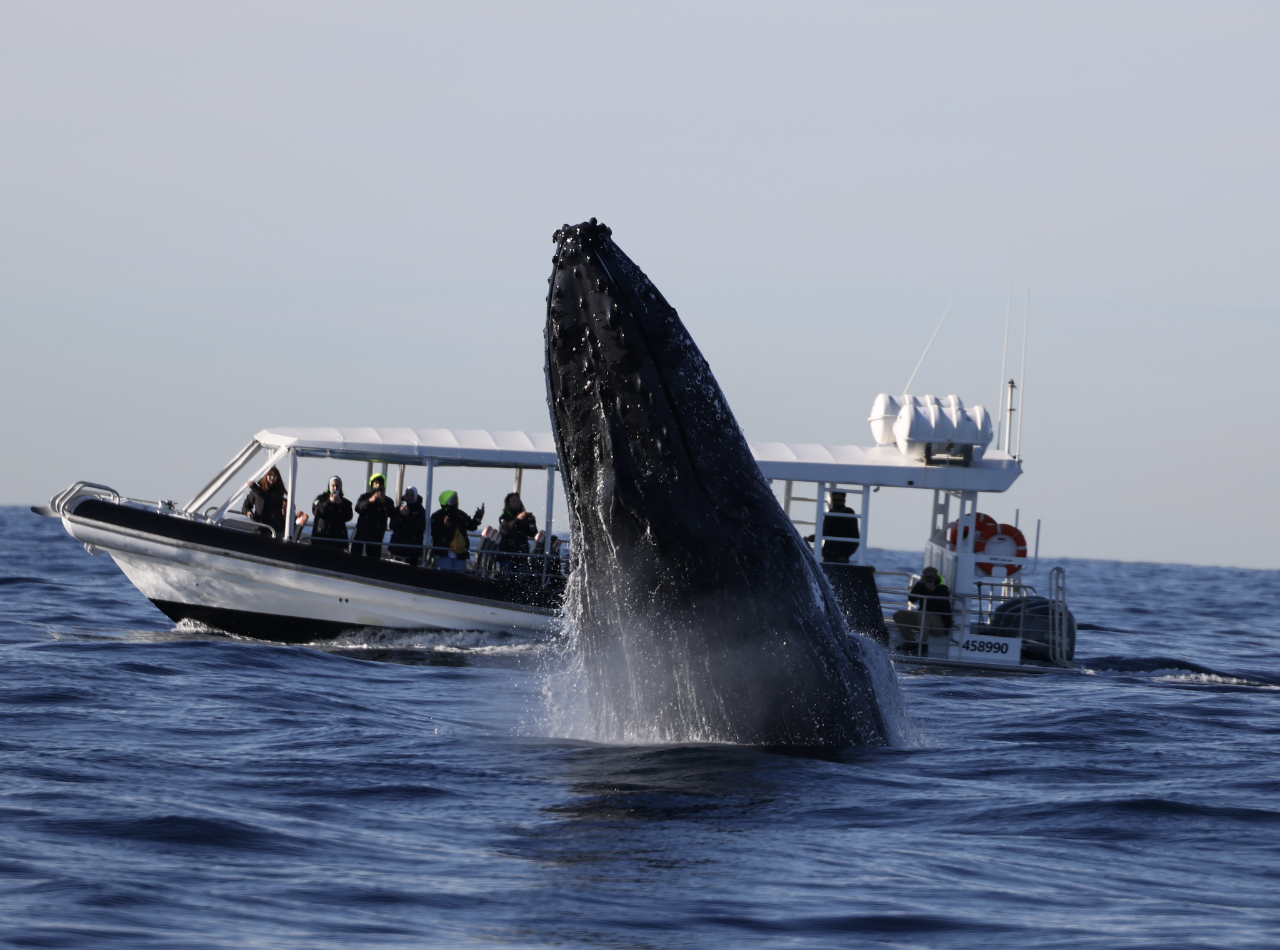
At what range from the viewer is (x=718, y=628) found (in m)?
7.82

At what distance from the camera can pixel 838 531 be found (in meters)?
23.9

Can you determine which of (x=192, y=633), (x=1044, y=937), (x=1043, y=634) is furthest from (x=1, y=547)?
(x=1044, y=937)

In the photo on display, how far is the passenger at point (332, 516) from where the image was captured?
23.3m

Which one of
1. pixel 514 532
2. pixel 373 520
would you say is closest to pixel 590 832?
pixel 373 520

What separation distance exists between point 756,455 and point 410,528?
571 cm

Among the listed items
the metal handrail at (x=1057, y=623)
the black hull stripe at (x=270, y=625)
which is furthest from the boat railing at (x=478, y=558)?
the metal handrail at (x=1057, y=623)

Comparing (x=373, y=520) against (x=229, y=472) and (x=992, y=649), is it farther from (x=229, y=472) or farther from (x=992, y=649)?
(x=992, y=649)

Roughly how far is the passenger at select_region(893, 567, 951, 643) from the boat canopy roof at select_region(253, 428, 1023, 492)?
1525 mm

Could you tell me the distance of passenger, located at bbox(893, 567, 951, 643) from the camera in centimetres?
2256

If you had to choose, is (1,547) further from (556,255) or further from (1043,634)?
(556,255)

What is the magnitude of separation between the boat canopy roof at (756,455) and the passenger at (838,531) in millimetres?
647

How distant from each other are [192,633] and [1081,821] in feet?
56.2

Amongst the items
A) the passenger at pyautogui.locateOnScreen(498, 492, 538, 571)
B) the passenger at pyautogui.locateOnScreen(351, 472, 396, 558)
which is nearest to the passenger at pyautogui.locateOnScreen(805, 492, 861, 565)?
the passenger at pyautogui.locateOnScreen(498, 492, 538, 571)

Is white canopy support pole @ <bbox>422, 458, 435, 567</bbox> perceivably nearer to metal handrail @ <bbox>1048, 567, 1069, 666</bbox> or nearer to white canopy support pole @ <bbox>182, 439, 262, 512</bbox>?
white canopy support pole @ <bbox>182, 439, 262, 512</bbox>
